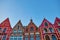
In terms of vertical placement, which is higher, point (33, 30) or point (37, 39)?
point (33, 30)

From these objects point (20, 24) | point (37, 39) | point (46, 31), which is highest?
point (20, 24)

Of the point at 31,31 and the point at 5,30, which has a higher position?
the point at 5,30

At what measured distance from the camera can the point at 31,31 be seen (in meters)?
27.7

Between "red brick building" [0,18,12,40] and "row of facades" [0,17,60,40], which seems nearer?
"row of facades" [0,17,60,40]

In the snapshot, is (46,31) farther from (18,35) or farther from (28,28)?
(18,35)

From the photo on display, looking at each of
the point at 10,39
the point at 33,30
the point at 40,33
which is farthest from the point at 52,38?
the point at 10,39

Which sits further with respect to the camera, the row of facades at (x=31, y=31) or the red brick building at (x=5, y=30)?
the red brick building at (x=5, y=30)

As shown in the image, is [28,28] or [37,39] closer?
[37,39]

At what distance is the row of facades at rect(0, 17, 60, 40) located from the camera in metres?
26.6

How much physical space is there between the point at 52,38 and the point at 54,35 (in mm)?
913

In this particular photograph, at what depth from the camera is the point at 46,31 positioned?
27.4 m

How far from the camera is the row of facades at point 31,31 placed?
26641 millimetres

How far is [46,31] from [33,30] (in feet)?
10.1

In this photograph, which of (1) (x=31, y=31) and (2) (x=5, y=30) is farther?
(2) (x=5, y=30)
